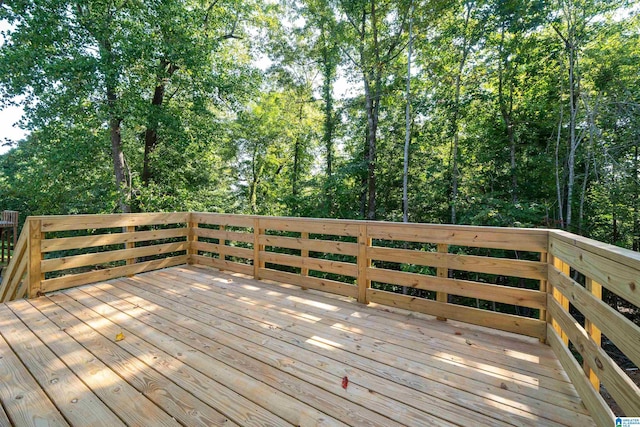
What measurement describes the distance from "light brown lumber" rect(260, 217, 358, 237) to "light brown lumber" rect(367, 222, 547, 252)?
26 cm

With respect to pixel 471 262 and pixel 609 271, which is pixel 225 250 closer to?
pixel 471 262

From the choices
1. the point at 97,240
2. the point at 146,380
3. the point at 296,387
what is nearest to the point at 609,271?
the point at 296,387

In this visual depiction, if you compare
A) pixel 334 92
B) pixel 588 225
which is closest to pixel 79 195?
pixel 334 92

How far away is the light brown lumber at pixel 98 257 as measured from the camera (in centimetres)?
337

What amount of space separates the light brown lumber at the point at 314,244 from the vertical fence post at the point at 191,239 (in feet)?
4.93

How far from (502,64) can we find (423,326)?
7984mm

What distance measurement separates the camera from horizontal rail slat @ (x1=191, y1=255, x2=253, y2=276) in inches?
169

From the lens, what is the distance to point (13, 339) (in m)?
2.29

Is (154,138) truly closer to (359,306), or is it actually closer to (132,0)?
(132,0)

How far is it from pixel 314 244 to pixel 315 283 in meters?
0.47

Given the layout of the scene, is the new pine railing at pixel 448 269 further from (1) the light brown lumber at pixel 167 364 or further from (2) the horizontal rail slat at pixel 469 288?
(1) the light brown lumber at pixel 167 364

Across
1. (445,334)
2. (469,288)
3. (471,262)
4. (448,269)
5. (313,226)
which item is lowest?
(445,334)

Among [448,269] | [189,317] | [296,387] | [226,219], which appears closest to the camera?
[296,387]

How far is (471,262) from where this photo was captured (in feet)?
8.63
